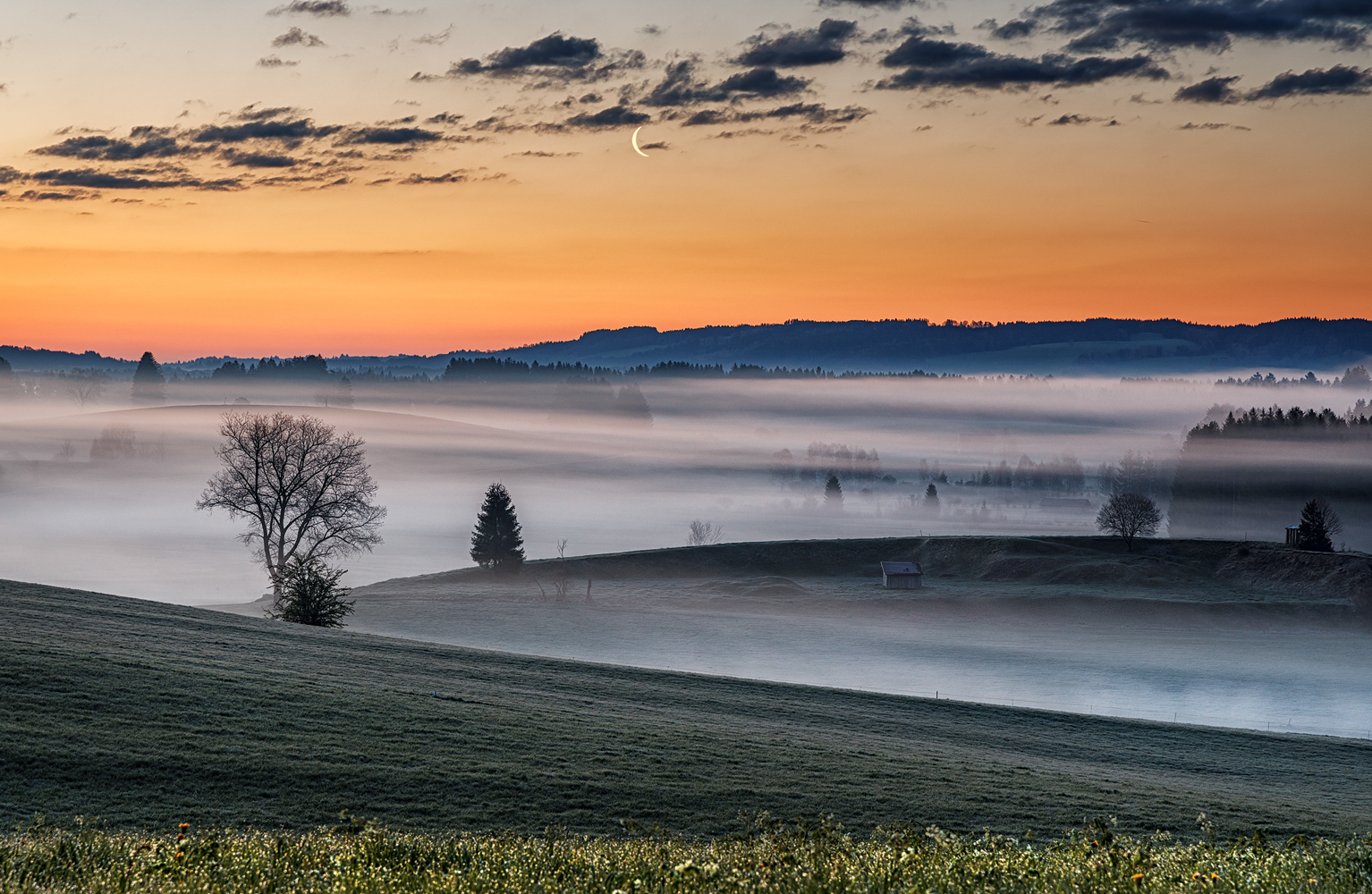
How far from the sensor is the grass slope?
20.5 meters

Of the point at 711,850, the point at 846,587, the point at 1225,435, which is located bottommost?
the point at 846,587

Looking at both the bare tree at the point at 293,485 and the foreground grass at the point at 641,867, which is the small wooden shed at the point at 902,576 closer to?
the bare tree at the point at 293,485

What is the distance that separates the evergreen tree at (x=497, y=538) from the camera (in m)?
116

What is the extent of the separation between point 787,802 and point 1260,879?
14953 mm

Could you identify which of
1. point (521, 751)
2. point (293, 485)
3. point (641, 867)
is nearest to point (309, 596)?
point (293, 485)

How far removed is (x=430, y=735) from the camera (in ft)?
85.5

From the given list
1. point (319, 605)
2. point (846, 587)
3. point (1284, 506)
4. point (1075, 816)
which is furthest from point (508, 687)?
point (1284, 506)

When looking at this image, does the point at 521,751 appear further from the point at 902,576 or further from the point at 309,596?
the point at 902,576

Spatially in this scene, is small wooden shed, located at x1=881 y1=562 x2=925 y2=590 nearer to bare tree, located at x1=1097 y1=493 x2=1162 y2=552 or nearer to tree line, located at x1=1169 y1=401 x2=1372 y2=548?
bare tree, located at x1=1097 y1=493 x2=1162 y2=552

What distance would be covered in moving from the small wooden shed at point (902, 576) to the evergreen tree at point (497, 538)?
40.6 meters

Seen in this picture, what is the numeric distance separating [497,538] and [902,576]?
149 feet

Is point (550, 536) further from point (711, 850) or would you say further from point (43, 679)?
point (711, 850)

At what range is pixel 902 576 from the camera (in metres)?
112

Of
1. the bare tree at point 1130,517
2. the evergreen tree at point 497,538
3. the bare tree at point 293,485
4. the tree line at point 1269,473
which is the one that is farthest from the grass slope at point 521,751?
the tree line at point 1269,473
